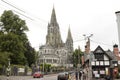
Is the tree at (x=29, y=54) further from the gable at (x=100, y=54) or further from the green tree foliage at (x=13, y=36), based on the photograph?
the gable at (x=100, y=54)

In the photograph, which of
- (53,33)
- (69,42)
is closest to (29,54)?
(53,33)

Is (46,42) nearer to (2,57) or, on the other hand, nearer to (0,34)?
(0,34)

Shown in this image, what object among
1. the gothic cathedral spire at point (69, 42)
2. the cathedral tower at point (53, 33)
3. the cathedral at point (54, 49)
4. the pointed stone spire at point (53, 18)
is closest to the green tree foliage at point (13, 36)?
the cathedral at point (54, 49)

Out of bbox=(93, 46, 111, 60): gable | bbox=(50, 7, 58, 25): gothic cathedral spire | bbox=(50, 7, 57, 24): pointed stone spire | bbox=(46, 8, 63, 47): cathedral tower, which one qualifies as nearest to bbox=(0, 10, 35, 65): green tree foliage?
bbox=(93, 46, 111, 60): gable

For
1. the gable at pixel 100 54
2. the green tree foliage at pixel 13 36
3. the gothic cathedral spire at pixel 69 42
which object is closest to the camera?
the gable at pixel 100 54

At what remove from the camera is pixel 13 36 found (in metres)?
65.6

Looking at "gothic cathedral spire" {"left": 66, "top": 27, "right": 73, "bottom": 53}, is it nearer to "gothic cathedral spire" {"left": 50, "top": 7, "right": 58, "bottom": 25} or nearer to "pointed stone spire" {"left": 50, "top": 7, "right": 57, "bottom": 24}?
"gothic cathedral spire" {"left": 50, "top": 7, "right": 58, "bottom": 25}

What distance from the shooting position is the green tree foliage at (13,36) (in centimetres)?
6606

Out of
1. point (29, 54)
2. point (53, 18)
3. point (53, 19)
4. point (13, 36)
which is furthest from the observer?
point (53, 18)

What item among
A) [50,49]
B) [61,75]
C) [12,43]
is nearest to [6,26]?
[12,43]

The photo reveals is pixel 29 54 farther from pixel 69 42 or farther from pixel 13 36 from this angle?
pixel 69 42

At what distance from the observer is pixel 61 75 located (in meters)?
46.1

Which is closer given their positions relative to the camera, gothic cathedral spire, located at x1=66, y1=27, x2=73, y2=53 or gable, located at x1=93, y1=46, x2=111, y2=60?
gable, located at x1=93, y1=46, x2=111, y2=60

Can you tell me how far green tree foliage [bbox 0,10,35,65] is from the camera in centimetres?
6606
